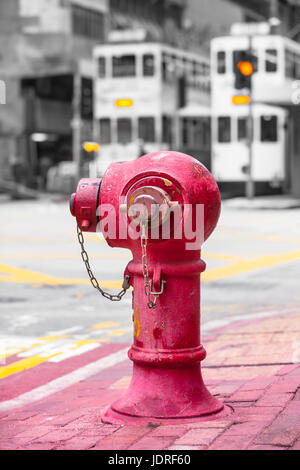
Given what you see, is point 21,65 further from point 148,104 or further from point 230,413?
point 230,413

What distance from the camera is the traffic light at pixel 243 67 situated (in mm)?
28172

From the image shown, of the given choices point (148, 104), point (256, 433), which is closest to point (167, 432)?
point (256, 433)

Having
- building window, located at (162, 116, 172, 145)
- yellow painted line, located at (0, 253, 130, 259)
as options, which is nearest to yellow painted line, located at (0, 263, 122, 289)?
yellow painted line, located at (0, 253, 130, 259)

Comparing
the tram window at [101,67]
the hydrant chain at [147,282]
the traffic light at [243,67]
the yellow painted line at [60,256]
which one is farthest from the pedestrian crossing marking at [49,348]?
the tram window at [101,67]

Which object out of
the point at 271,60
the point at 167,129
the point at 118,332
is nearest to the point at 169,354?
the point at 118,332

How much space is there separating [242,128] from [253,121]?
694 mm

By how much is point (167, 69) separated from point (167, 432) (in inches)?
2054

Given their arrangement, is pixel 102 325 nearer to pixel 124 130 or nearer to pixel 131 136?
pixel 131 136

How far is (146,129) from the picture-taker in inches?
2092

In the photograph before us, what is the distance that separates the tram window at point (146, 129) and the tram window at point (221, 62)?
5502mm

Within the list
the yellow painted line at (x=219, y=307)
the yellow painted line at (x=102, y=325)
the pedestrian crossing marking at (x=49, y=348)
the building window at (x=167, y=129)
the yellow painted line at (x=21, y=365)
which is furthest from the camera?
the building window at (x=167, y=129)

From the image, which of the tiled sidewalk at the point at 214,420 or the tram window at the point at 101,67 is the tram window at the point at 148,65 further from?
the tiled sidewalk at the point at 214,420

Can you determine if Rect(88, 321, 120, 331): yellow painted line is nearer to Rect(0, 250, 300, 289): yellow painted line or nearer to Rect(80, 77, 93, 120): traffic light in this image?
Rect(0, 250, 300, 289): yellow painted line

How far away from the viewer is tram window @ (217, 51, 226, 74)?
4934 cm
